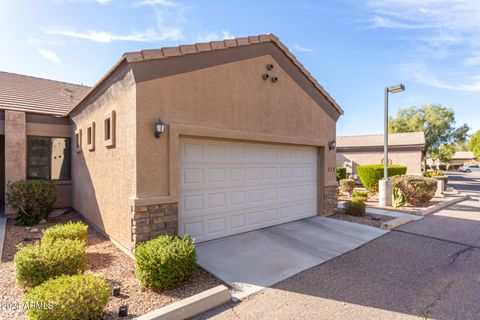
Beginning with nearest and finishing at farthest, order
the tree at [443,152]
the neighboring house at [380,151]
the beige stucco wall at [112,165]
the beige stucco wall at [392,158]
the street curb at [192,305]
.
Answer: the street curb at [192,305] → the beige stucco wall at [112,165] → the beige stucco wall at [392,158] → the neighboring house at [380,151] → the tree at [443,152]

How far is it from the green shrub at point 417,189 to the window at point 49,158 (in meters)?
15.6

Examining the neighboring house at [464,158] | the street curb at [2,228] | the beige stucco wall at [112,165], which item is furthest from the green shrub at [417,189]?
the neighboring house at [464,158]

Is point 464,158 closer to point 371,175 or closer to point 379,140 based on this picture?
point 379,140

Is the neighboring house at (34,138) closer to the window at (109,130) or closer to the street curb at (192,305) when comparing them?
the window at (109,130)

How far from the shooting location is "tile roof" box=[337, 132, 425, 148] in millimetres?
22812

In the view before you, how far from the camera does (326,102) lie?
9.42 m

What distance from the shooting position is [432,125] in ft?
121

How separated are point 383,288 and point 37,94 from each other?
604 inches

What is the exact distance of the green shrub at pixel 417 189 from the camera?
446 inches

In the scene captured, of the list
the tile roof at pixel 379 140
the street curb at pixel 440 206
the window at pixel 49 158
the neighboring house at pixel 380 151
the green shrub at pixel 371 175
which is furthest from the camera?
the tile roof at pixel 379 140

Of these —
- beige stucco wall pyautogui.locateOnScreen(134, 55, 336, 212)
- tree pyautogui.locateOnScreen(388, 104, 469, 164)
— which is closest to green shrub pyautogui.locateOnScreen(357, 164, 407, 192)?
beige stucco wall pyautogui.locateOnScreen(134, 55, 336, 212)

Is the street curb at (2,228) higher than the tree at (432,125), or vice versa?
the tree at (432,125)

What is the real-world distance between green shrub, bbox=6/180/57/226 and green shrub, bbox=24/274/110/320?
6384mm

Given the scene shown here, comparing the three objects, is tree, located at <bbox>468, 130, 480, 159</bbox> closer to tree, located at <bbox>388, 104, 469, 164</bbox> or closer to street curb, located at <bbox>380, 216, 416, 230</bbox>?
tree, located at <bbox>388, 104, 469, 164</bbox>
